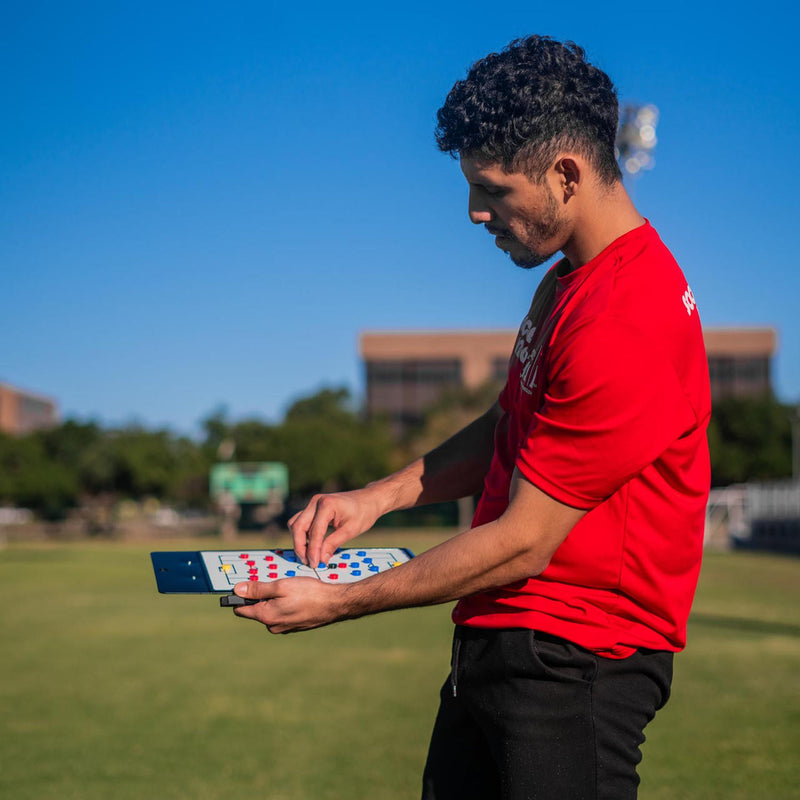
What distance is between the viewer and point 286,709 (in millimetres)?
7621

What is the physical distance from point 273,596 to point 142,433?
220 ft

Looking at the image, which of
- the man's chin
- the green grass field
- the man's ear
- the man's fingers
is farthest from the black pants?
the green grass field

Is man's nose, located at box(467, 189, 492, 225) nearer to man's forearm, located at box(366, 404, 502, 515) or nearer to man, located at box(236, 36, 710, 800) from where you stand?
man, located at box(236, 36, 710, 800)

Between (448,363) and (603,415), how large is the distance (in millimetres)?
86827

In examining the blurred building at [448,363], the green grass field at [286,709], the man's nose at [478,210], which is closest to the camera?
the man's nose at [478,210]

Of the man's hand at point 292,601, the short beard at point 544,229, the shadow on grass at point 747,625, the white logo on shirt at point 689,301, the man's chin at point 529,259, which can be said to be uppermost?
the short beard at point 544,229

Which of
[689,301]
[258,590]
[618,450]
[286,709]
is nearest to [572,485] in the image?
[618,450]

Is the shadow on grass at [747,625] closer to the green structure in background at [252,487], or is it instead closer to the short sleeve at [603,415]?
the short sleeve at [603,415]

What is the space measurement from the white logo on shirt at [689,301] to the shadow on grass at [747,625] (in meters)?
11.2

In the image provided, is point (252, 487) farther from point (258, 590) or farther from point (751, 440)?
point (258, 590)

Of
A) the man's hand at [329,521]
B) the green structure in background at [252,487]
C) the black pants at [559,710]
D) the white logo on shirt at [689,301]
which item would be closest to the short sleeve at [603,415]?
the white logo on shirt at [689,301]

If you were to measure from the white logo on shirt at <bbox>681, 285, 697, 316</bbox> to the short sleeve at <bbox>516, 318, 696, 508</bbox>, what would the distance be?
6.8 inches

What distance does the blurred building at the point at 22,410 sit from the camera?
400 feet

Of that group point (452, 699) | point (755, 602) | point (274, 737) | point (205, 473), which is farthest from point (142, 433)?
point (452, 699)
